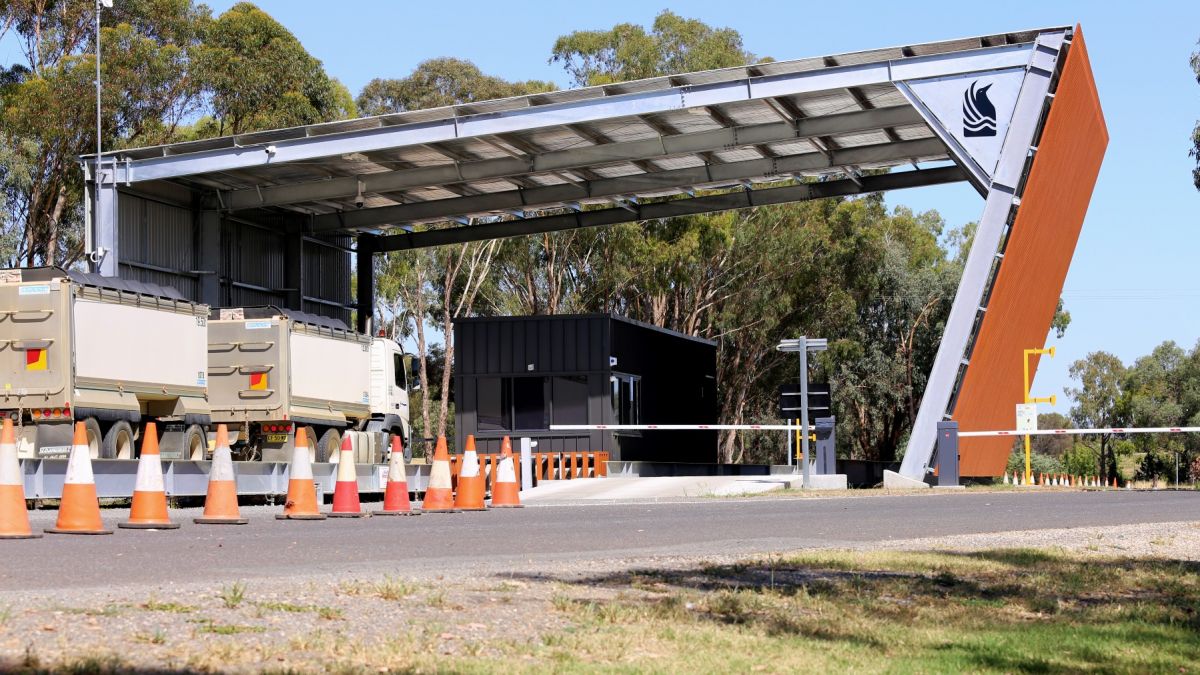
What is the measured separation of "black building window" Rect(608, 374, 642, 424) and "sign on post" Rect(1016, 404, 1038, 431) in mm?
12892

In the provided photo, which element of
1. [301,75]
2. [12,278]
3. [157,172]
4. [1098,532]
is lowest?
[1098,532]

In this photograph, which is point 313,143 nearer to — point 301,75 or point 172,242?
point 172,242

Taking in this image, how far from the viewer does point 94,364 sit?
2280cm

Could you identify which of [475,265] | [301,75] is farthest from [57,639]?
[475,265]

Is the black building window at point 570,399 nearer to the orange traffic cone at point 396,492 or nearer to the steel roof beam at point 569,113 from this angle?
the steel roof beam at point 569,113

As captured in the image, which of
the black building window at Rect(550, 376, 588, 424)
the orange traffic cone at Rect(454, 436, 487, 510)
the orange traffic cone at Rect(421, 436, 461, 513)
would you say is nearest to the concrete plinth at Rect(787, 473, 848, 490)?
the orange traffic cone at Rect(454, 436, 487, 510)

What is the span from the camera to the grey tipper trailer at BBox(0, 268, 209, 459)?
22.0 m

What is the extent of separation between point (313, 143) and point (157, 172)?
125 inches

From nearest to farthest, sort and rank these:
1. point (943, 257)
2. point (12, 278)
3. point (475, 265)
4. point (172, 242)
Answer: point (12, 278), point (172, 242), point (475, 265), point (943, 257)

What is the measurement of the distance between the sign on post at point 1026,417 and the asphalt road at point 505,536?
7893mm

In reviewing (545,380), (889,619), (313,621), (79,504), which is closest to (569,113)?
(545,380)

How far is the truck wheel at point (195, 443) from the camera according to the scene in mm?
24547

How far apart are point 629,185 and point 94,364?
15.6m

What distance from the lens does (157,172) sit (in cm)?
3088
